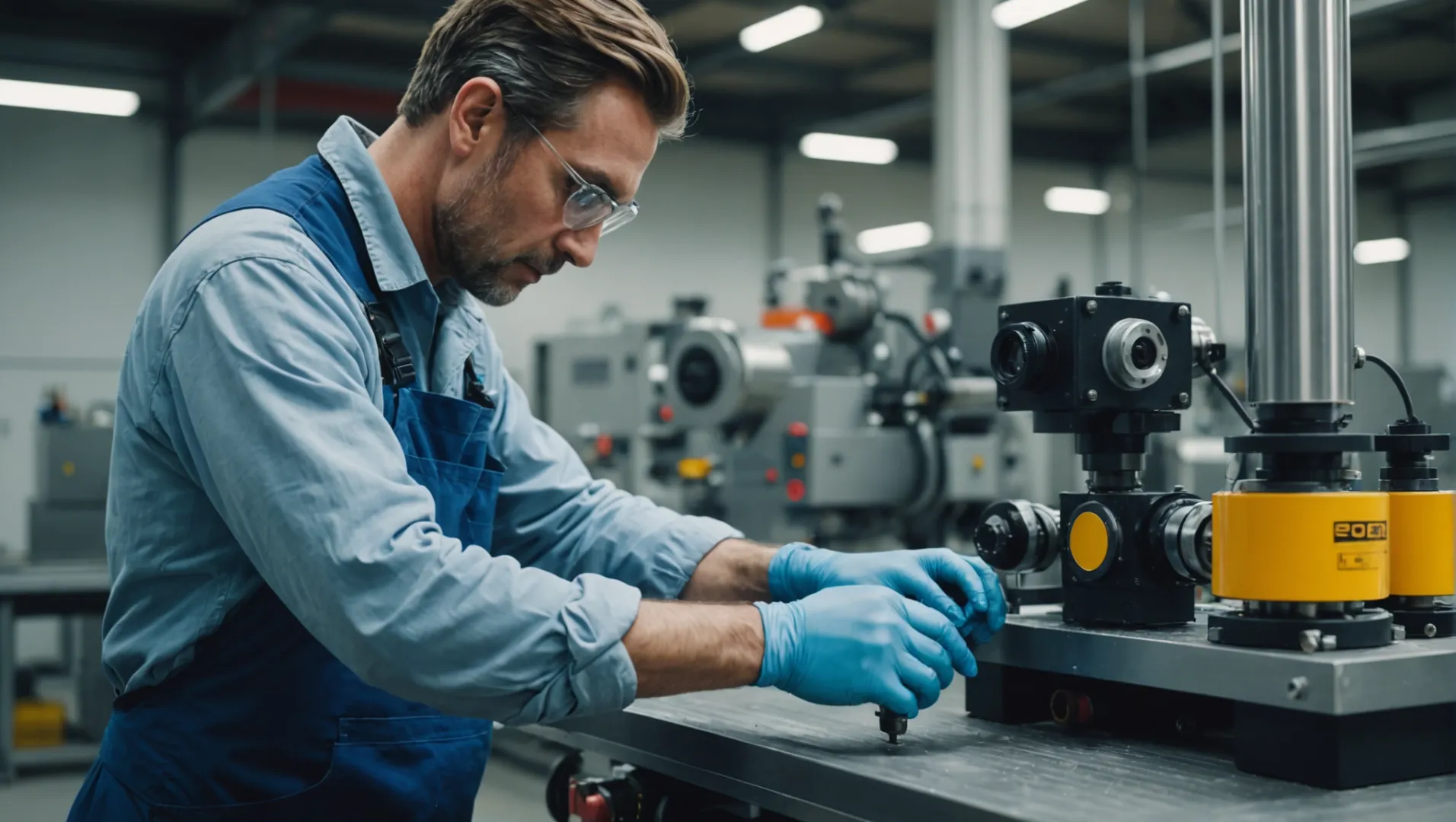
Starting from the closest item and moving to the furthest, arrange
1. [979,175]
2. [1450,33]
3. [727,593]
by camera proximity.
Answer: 1. [727,593]
2. [979,175]
3. [1450,33]

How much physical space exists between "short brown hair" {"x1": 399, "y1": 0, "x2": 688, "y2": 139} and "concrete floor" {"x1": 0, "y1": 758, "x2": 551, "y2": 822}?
2718 mm

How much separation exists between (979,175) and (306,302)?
467cm

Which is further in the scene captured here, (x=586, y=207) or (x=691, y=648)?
(x=586, y=207)

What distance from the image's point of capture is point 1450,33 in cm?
603

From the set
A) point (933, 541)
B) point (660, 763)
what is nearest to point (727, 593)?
point (660, 763)

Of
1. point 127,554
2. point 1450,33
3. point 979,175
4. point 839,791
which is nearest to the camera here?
point 839,791

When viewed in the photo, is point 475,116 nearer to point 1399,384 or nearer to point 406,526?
point 406,526

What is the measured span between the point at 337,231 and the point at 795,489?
2862 mm

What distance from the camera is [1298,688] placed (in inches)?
35.4

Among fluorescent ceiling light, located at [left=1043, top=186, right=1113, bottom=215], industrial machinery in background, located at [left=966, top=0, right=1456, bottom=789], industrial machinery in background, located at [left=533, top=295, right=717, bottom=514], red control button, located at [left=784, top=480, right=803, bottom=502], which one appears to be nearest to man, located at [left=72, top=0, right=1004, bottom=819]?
industrial machinery in background, located at [left=966, top=0, right=1456, bottom=789]

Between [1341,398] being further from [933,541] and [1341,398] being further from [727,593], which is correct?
[933,541]

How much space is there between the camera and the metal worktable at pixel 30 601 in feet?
13.1

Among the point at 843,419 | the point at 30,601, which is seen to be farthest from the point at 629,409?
the point at 30,601

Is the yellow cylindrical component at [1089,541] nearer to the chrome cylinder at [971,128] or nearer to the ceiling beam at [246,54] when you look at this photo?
the chrome cylinder at [971,128]
